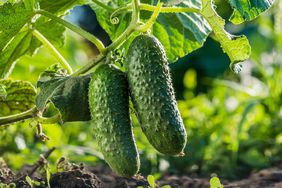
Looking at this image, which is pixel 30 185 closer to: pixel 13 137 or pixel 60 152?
pixel 60 152

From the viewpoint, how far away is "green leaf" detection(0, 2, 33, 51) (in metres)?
2.83

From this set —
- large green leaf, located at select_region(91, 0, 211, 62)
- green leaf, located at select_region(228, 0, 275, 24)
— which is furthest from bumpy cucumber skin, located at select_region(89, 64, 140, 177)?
large green leaf, located at select_region(91, 0, 211, 62)

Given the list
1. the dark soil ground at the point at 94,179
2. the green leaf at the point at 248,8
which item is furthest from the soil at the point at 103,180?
the green leaf at the point at 248,8

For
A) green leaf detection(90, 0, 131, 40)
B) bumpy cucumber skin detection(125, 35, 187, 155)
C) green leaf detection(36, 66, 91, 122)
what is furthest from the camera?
green leaf detection(90, 0, 131, 40)

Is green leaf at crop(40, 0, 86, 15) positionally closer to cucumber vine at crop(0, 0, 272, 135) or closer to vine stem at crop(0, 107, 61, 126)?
cucumber vine at crop(0, 0, 272, 135)

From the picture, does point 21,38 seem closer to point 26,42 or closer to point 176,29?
point 26,42

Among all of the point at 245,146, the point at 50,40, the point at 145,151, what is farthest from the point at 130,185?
the point at 245,146

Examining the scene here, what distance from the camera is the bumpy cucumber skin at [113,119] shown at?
251 centimetres

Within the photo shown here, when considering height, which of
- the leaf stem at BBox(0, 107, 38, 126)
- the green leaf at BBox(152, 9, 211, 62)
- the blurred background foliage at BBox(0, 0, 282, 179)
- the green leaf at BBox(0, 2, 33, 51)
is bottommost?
the blurred background foliage at BBox(0, 0, 282, 179)

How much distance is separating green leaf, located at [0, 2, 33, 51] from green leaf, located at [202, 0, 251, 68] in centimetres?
70

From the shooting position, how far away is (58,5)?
3.09 m

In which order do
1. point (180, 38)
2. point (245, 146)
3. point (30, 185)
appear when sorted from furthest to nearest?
point (245, 146) → point (180, 38) → point (30, 185)

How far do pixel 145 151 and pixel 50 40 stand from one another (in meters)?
1.14

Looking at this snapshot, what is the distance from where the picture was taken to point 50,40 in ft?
11.4
